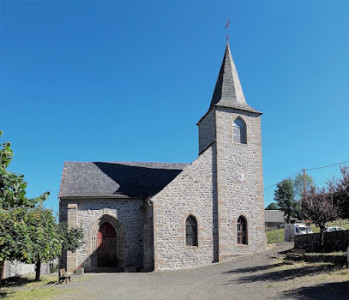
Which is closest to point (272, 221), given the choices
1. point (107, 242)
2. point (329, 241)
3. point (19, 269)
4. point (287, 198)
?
point (287, 198)

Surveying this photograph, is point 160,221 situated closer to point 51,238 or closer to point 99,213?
point 99,213

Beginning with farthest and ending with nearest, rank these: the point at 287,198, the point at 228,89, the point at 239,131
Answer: the point at 287,198 < the point at 228,89 < the point at 239,131

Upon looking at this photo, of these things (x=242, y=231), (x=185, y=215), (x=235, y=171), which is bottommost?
(x=242, y=231)

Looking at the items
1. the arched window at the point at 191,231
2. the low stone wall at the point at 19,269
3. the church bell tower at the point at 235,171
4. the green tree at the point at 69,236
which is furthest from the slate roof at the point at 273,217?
the green tree at the point at 69,236

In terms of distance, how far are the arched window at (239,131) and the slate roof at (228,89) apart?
95cm

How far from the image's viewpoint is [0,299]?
12734 mm

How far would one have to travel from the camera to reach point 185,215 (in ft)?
69.8

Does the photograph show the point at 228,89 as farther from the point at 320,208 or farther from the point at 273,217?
the point at 273,217

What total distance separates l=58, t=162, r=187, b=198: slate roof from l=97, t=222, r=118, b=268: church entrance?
2.38 metres

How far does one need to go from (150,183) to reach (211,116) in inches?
257

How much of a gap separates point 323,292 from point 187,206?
11642 mm

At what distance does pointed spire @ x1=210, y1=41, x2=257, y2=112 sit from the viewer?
79.5ft

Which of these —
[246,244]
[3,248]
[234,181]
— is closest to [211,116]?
[234,181]

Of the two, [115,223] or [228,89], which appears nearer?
[115,223]
